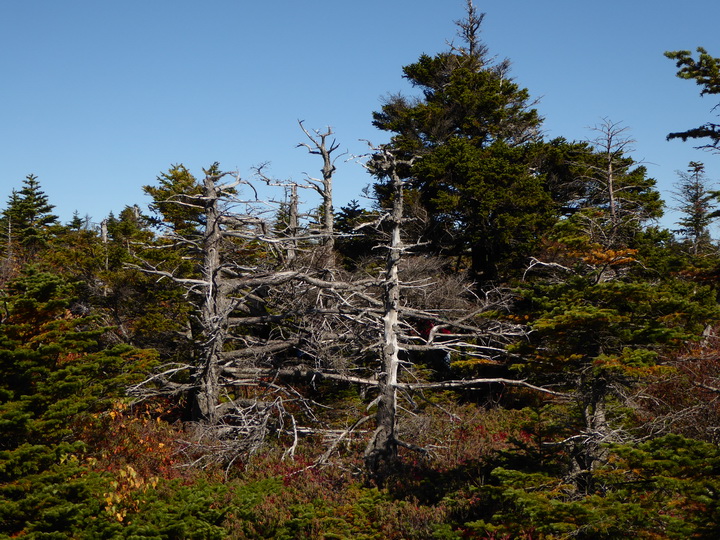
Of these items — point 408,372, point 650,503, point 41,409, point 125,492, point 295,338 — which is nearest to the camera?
point 650,503

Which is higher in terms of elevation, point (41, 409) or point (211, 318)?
point (211, 318)

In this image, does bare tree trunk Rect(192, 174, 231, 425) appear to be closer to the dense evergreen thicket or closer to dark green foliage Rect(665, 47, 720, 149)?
the dense evergreen thicket

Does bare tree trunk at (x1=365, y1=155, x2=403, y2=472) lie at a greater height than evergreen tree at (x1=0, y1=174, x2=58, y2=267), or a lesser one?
lesser

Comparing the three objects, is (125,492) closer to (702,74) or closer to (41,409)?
(41,409)

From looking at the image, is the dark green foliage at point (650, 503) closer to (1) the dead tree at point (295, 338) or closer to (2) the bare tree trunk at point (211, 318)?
(1) the dead tree at point (295, 338)

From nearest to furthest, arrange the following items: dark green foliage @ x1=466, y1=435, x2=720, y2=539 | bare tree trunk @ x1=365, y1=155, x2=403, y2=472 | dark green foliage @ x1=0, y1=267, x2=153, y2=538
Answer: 1. dark green foliage @ x1=466, y1=435, x2=720, y2=539
2. dark green foliage @ x1=0, y1=267, x2=153, y2=538
3. bare tree trunk @ x1=365, y1=155, x2=403, y2=472

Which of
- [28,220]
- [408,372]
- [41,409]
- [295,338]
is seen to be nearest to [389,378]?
[408,372]

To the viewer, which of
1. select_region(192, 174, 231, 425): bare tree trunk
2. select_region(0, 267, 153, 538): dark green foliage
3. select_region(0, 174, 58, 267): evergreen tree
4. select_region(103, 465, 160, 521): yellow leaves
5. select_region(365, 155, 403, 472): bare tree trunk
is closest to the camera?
→ select_region(0, 267, 153, 538): dark green foliage

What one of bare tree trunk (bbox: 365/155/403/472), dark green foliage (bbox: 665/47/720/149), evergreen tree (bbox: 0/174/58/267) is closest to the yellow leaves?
bare tree trunk (bbox: 365/155/403/472)

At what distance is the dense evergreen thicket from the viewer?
8281 mm

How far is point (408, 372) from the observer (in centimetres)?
1505

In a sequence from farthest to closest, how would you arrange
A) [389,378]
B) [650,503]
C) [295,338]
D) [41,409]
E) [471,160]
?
[471,160] < [295,338] < [389,378] < [41,409] < [650,503]

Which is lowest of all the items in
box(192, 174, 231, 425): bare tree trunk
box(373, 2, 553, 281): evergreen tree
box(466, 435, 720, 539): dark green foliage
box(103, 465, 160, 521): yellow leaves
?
box(103, 465, 160, 521): yellow leaves

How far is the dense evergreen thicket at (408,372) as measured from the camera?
8.28 m
